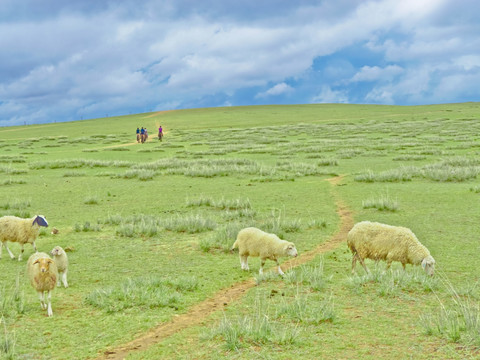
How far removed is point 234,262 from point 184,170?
17326 mm

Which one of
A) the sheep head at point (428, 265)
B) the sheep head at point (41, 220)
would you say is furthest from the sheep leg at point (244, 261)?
the sheep head at point (41, 220)

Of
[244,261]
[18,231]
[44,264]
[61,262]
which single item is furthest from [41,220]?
[244,261]

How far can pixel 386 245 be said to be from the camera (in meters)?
8.93

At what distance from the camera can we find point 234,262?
10305mm

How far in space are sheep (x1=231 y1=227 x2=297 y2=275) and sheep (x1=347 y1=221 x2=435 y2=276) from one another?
137 centimetres

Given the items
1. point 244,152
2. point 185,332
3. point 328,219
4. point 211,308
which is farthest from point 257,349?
point 244,152

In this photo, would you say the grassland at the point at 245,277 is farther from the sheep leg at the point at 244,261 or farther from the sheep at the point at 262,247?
the sheep at the point at 262,247

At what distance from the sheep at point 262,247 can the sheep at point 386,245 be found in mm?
1368

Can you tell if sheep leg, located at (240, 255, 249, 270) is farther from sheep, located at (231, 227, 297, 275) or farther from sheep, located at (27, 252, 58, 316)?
sheep, located at (27, 252, 58, 316)

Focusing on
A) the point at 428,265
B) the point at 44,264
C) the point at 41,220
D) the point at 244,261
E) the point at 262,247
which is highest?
the point at 41,220

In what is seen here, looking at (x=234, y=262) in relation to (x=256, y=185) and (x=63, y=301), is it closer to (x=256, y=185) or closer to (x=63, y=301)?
(x=63, y=301)

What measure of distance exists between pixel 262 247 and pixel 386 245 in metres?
2.59

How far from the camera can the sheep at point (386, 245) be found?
8727mm

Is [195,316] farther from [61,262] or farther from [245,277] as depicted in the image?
[61,262]
